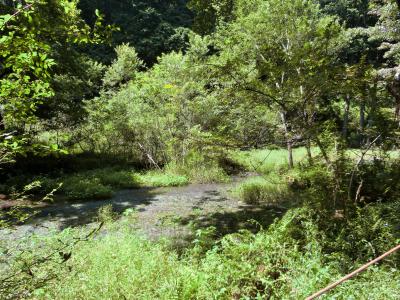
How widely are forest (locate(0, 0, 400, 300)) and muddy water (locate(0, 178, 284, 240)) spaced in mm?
68

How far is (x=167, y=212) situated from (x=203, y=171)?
4283mm

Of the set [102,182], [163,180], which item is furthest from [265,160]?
[102,182]

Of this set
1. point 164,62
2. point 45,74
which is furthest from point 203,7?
point 164,62

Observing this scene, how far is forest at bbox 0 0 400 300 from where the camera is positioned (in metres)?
2.71

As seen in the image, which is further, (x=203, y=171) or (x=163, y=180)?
(x=203, y=171)

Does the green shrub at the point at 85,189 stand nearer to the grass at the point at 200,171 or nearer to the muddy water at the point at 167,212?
the muddy water at the point at 167,212

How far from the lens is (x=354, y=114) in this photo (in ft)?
→ 76.0

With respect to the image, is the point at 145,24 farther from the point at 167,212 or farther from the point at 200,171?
the point at 167,212

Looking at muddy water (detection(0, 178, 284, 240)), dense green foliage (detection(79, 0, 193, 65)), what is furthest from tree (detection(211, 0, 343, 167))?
dense green foliage (detection(79, 0, 193, 65))

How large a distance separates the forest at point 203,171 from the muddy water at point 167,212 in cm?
7

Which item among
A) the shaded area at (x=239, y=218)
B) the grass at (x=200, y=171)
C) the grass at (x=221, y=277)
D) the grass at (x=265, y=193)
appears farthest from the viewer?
the grass at (x=200, y=171)

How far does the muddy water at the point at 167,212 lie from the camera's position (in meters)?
7.11

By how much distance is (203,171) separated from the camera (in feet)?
41.7

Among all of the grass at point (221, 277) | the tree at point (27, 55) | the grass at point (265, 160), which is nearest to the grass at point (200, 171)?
the grass at point (265, 160)
